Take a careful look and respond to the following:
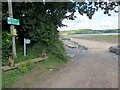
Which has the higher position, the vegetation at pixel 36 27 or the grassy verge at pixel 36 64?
the vegetation at pixel 36 27

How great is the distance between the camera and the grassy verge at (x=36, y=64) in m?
3.47

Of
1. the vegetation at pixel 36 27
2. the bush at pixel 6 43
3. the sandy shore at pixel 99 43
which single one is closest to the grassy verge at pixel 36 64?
the vegetation at pixel 36 27

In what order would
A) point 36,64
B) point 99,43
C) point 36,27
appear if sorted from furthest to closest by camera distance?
point 99,43, point 36,27, point 36,64

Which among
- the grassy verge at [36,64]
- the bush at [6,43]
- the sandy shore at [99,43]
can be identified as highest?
the bush at [6,43]

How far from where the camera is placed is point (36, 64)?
16.0ft

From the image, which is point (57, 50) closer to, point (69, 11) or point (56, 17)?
point (56, 17)

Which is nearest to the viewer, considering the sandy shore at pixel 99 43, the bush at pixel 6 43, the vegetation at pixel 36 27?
the bush at pixel 6 43

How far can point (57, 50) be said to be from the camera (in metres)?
6.74

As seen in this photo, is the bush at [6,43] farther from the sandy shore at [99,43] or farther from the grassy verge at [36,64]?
the sandy shore at [99,43]

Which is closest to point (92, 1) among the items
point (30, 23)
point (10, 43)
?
point (30, 23)

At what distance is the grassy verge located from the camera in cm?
347

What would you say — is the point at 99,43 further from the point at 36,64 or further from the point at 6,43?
the point at 6,43

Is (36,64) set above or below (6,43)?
below

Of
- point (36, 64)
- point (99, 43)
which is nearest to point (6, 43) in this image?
point (36, 64)
